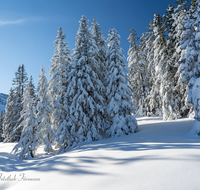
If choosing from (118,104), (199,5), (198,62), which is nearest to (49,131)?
(118,104)

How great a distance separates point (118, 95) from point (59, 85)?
20.9 ft

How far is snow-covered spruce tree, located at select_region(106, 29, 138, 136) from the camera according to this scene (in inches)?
520

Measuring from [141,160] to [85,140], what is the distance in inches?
346

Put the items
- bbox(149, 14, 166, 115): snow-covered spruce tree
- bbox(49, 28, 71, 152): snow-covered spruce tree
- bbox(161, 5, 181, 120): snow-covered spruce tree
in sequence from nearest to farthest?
bbox(49, 28, 71, 152): snow-covered spruce tree → bbox(161, 5, 181, 120): snow-covered spruce tree → bbox(149, 14, 166, 115): snow-covered spruce tree

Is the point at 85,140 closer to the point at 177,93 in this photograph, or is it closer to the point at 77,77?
the point at 77,77

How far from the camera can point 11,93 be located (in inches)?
1206

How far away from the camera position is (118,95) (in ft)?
45.2

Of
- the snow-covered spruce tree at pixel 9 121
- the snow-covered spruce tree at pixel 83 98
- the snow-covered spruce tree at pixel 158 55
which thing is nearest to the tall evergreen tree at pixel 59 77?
the snow-covered spruce tree at pixel 83 98

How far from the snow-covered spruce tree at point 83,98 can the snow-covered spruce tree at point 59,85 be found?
2.24 ft

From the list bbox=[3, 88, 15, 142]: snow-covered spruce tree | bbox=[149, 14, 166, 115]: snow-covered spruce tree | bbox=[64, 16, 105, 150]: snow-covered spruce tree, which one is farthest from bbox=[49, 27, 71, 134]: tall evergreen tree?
bbox=[3, 88, 15, 142]: snow-covered spruce tree

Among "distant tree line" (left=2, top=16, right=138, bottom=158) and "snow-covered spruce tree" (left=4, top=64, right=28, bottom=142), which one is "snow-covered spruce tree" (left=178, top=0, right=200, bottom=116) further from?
"snow-covered spruce tree" (left=4, top=64, right=28, bottom=142)

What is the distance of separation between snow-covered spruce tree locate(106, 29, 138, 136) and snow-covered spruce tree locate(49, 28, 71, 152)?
14.9 feet

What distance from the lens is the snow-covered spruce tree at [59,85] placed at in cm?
1299

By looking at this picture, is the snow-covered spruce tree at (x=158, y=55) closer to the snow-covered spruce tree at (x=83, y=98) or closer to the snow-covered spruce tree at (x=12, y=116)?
the snow-covered spruce tree at (x=83, y=98)
